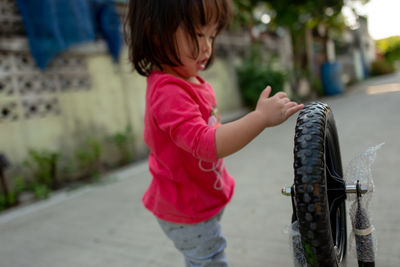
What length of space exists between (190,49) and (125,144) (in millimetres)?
3850

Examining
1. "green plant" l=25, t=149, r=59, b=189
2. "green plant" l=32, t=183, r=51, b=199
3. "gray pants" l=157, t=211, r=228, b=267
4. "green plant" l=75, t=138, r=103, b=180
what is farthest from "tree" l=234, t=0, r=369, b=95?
"gray pants" l=157, t=211, r=228, b=267

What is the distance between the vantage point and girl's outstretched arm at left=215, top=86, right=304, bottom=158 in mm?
889

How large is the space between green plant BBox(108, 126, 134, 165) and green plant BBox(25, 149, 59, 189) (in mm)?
928

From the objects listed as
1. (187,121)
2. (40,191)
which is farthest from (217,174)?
(40,191)

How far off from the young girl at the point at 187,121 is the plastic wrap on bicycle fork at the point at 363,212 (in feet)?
0.98

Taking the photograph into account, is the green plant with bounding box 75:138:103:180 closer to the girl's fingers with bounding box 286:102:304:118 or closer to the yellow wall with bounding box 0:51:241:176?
the yellow wall with bounding box 0:51:241:176

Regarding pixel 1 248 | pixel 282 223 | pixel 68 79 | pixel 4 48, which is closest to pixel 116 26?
pixel 68 79

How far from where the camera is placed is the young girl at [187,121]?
92cm

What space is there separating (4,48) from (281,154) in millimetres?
3304

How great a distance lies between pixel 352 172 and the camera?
1.04m

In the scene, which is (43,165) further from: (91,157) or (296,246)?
(296,246)

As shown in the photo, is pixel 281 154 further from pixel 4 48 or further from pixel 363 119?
pixel 4 48

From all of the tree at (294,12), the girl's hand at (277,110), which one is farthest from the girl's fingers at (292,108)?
the tree at (294,12)

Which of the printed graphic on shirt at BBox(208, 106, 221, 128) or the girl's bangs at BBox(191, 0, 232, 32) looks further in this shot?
the printed graphic on shirt at BBox(208, 106, 221, 128)
